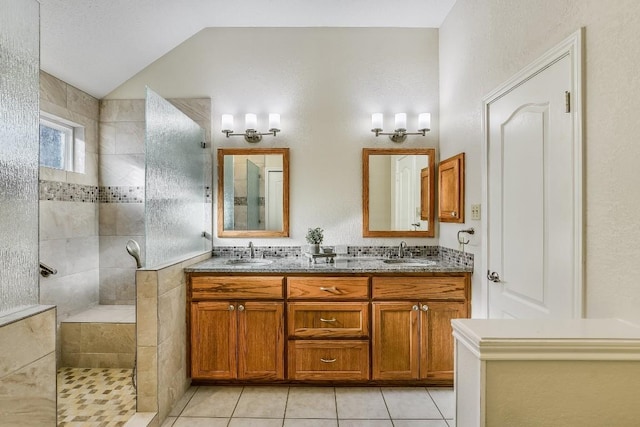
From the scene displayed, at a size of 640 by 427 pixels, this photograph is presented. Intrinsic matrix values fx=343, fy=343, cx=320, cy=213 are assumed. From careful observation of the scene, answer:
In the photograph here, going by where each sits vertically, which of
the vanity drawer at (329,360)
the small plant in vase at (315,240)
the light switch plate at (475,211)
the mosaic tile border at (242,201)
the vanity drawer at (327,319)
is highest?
the mosaic tile border at (242,201)

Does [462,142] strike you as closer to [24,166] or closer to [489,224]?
[489,224]

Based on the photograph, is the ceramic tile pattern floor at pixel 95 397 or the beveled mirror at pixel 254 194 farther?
the beveled mirror at pixel 254 194

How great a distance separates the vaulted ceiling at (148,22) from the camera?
7.72 ft

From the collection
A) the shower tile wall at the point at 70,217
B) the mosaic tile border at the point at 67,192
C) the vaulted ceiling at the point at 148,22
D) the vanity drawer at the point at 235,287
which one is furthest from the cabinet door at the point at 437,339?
the mosaic tile border at the point at 67,192

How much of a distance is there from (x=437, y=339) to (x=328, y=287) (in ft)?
2.82

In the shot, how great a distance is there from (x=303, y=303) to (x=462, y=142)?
1657 millimetres

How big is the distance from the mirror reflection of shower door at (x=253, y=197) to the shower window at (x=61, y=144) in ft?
4.74

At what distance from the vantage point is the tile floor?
6.83 ft

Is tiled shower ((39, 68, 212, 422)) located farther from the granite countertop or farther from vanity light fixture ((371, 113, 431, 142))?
vanity light fixture ((371, 113, 431, 142))

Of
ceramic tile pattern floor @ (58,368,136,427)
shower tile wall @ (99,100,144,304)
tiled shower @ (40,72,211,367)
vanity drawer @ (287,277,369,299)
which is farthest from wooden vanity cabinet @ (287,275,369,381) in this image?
shower tile wall @ (99,100,144,304)

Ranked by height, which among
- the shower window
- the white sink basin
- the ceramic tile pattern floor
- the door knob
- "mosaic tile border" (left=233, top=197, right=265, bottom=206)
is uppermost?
the shower window

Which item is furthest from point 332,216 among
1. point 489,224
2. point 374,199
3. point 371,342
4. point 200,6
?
point 200,6

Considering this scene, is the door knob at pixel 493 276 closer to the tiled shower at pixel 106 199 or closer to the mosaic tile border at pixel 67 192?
the tiled shower at pixel 106 199

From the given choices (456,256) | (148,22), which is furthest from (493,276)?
(148,22)
